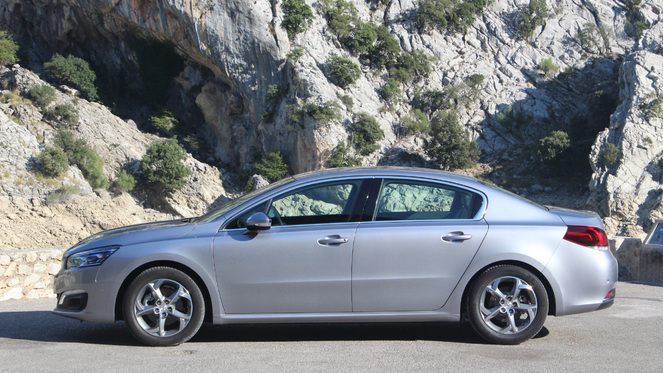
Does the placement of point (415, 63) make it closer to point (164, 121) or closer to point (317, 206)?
point (164, 121)

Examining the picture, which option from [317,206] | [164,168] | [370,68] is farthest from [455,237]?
[370,68]

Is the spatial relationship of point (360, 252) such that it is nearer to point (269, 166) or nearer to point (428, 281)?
point (428, 281)

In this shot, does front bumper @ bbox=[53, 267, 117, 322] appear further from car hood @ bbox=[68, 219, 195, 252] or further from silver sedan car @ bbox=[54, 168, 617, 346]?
car hood @ bbox=[68, 219, 195, 252]

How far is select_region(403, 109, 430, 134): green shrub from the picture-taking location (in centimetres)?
3222

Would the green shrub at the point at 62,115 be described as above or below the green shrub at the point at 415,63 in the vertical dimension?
below

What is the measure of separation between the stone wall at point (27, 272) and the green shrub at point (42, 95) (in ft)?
90.7

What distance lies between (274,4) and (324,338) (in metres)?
30.6

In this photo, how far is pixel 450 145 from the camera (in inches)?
1201

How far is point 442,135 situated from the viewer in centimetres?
3086

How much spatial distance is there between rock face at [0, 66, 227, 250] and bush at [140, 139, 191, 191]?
68 centimetres

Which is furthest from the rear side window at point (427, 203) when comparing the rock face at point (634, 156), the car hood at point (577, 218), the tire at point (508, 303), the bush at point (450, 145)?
the bush at point (450, 145)

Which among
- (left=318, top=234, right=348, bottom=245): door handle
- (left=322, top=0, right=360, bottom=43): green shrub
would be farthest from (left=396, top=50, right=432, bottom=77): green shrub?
(left=318, top=234, right=348, bottom=245): door handle

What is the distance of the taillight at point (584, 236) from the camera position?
200 inches

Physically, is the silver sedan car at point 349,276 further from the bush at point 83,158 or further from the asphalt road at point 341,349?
the bush at point 83,158
